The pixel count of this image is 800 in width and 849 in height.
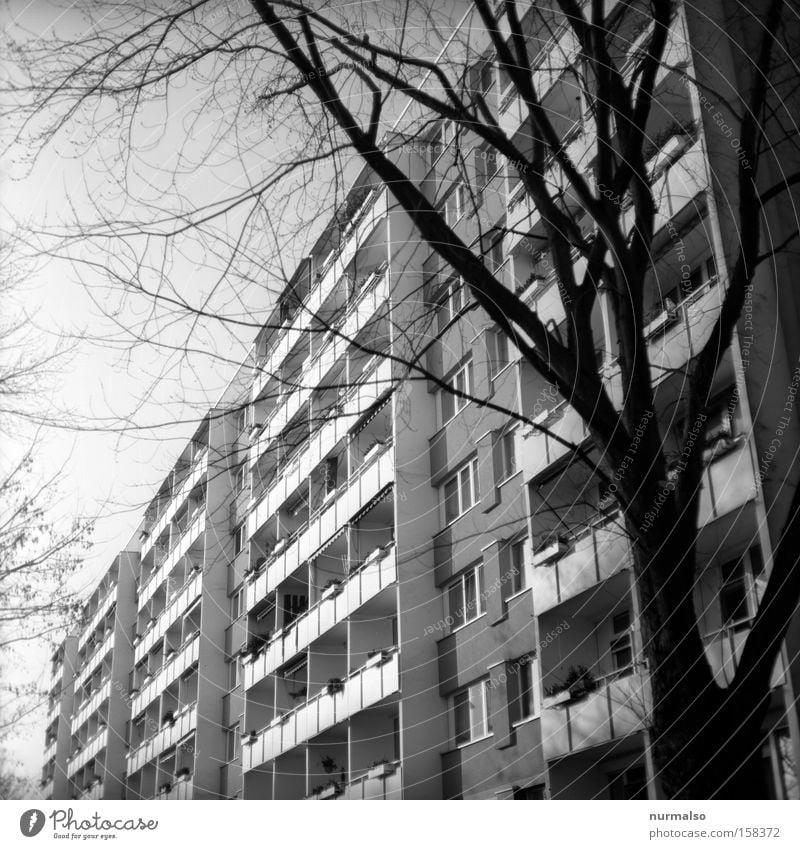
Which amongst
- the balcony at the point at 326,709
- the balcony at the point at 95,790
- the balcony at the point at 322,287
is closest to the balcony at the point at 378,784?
the balcony at the point at 326,709

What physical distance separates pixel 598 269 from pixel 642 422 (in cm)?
79

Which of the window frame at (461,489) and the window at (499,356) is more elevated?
the window at (499,356)

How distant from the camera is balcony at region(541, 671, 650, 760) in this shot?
4.51 metres

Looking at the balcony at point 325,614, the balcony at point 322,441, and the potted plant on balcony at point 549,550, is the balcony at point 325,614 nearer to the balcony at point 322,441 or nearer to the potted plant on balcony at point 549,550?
the balcony at point 322,441


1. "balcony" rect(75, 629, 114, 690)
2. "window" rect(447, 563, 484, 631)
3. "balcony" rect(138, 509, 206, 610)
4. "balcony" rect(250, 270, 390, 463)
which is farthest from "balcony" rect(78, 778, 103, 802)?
"window" rect(447, 563, 484, 631)

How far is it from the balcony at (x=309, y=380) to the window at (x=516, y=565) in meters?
1.20

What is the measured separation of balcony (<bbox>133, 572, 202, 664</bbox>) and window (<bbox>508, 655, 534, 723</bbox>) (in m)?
1.56

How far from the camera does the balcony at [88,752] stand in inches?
196

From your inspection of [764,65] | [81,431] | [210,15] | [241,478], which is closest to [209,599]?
[241,478]

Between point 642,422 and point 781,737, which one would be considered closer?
point 781,737

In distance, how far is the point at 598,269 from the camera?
493 cm

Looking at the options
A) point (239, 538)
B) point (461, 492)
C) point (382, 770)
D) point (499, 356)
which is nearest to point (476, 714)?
point (382, 770)

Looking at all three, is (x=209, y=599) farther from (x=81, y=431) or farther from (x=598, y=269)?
(x=598, y=269)

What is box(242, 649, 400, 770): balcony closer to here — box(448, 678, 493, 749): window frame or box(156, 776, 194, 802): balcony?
box(448, 678, 493, 749): window frame
